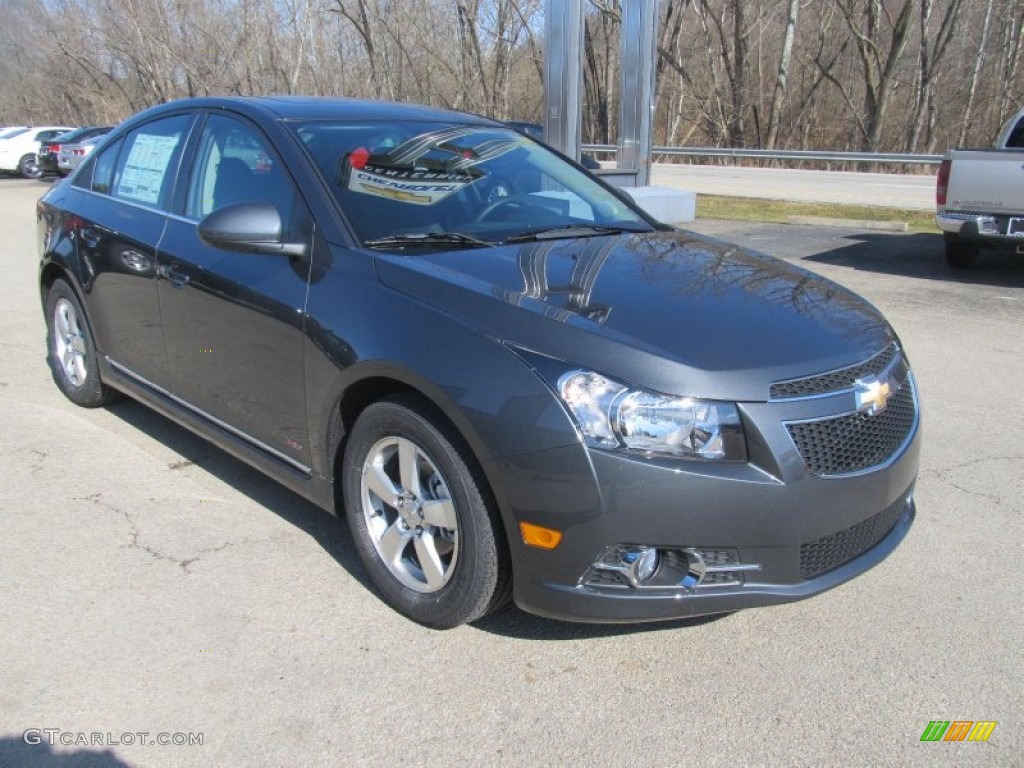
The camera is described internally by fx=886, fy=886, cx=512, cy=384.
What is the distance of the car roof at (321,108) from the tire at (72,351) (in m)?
1.29

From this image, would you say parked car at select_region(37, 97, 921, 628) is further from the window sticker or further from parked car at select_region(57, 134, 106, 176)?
parked car at select_region(57, 134, 106, 176)

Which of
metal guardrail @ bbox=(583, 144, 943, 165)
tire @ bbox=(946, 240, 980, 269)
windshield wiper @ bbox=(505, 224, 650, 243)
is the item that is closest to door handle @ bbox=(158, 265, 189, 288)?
windshield wiper @ bbox=(505, 224, 650, 243)

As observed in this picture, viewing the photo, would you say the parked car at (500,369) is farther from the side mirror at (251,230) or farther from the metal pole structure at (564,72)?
the metal pole structure at (564,72)

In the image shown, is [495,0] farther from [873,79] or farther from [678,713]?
[678,713]

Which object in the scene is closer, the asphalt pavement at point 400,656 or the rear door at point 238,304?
the asphalt pavement at point 400,656

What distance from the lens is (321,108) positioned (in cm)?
397

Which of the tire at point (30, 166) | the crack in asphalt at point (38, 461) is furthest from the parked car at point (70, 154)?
the crack in asphalt at point (38, 461)

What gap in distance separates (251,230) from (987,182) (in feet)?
27.4

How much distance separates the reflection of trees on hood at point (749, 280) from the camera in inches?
124

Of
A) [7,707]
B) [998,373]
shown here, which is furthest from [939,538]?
[7,707]

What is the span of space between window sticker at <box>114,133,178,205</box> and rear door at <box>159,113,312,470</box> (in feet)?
0.92

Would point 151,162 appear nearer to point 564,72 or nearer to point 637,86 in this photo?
point 564,72

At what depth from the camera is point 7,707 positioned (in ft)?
8.67

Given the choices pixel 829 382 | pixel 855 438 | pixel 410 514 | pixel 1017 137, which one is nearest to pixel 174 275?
pixel 410 514
